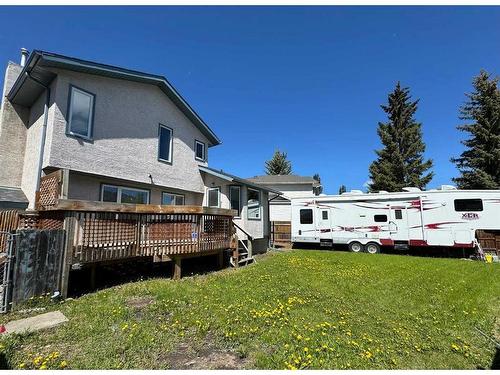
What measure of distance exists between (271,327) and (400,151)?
93.7ft

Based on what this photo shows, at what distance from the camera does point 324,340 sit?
4004 millimetres

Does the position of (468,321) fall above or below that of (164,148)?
below

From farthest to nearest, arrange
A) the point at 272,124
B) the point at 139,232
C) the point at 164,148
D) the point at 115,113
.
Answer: the point at 272,124, the point at 164,148, the point at 115,113, the point at 139,232

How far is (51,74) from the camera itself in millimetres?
8180

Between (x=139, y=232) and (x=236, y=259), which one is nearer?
(x=139, y=232)

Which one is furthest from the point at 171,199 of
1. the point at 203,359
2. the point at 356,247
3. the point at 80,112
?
the point at 356,247

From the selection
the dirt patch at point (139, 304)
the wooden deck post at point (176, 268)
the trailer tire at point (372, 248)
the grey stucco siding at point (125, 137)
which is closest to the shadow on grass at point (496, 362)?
the dirt patch at point (139, 304)

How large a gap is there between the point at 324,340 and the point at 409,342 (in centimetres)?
143

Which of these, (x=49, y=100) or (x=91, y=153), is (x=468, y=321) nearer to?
(x=91, y=153)

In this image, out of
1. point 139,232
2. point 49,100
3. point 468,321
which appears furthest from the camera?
point 49,100

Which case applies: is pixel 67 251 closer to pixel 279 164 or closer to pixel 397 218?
pixel 397 218

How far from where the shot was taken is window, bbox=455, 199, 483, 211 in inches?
530
